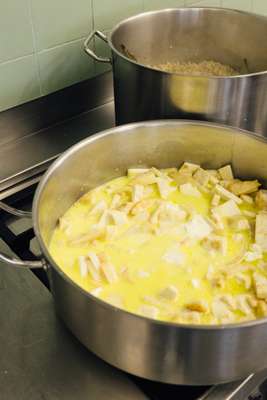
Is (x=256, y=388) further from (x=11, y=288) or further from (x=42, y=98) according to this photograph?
(x=42, y=98)

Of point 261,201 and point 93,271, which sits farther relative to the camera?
point 261,201

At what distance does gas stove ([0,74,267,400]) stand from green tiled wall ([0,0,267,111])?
0.03m

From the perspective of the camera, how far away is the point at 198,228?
75 centimetres

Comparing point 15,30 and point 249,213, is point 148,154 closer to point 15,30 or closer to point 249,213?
point 249,213

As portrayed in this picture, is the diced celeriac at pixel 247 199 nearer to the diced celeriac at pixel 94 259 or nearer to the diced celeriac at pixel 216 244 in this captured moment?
the diced celeriac at pixel 216 244

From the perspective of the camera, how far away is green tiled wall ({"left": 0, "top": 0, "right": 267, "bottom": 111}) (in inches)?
33.4

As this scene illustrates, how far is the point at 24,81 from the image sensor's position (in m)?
0.91

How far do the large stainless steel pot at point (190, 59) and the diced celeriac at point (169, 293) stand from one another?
0.32 m

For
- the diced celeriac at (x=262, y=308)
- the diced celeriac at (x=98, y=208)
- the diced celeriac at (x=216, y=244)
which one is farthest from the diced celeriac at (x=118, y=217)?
the diced celeriac at (x=262, y=308)

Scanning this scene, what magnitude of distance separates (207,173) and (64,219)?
0.84 ft

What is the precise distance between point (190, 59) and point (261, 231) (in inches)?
19.7

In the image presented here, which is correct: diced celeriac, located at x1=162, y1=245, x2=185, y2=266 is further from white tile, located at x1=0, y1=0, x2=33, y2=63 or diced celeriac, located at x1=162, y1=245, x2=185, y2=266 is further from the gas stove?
white tile, located at x1=0, y1=0, x2=33, y2=63

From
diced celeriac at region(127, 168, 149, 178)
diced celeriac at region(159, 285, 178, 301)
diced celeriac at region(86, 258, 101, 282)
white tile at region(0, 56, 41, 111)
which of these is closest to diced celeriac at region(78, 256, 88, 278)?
diced celeriac at region(86, 258, 101, 282)

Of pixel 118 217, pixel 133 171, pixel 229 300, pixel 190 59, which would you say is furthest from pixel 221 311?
pixel 190 59
